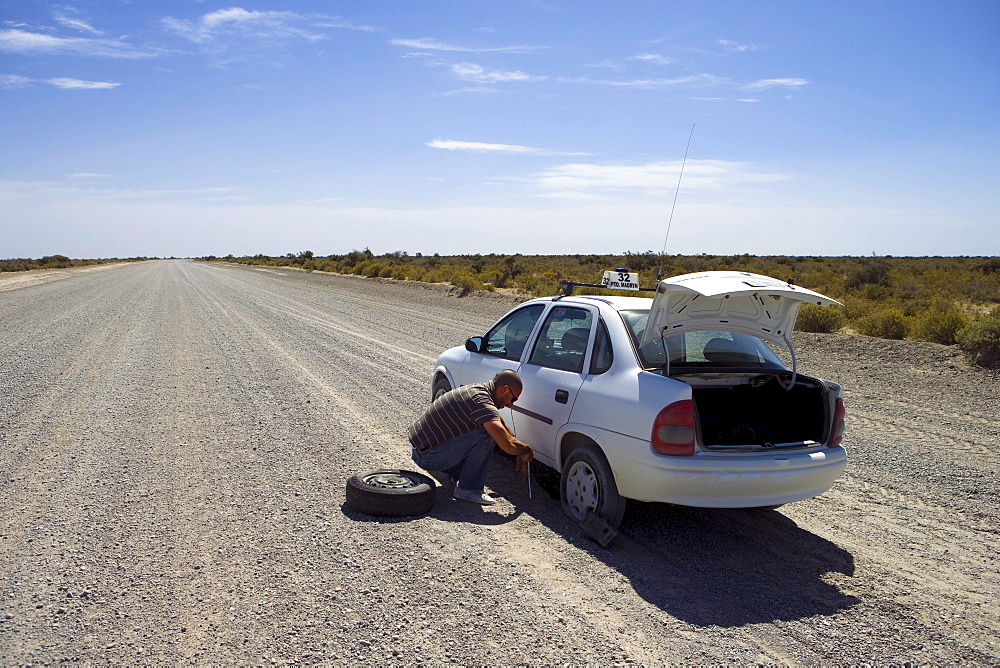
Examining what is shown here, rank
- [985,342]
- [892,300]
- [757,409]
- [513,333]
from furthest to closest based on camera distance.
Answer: [892,300], [985,342], [513,333], [757,409]

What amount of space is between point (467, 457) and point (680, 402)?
1.85 meters

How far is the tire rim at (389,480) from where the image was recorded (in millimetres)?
5224

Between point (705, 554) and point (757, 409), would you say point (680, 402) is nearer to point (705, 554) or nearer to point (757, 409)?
point (705, 554)

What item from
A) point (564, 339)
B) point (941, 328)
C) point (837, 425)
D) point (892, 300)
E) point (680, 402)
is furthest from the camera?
point (892, 300)

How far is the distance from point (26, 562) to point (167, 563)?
847mm

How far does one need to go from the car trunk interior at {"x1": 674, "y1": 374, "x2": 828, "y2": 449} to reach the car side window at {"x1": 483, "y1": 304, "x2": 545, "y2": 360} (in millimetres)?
1585

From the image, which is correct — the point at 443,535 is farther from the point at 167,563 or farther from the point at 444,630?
the point at 167,563

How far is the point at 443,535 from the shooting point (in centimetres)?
469

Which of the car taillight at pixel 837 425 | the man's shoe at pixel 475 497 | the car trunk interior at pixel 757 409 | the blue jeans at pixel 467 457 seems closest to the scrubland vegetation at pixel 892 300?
the car trunk interior at pixel 757 409

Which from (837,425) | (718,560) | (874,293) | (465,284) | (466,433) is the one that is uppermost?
(874,293)

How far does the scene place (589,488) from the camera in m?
4.75

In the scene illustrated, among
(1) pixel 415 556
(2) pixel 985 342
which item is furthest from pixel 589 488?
(2) pixel 985 342

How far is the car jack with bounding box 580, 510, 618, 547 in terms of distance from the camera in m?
4.45

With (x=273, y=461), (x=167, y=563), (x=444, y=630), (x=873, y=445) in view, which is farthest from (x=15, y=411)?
(x=873, y=445)
